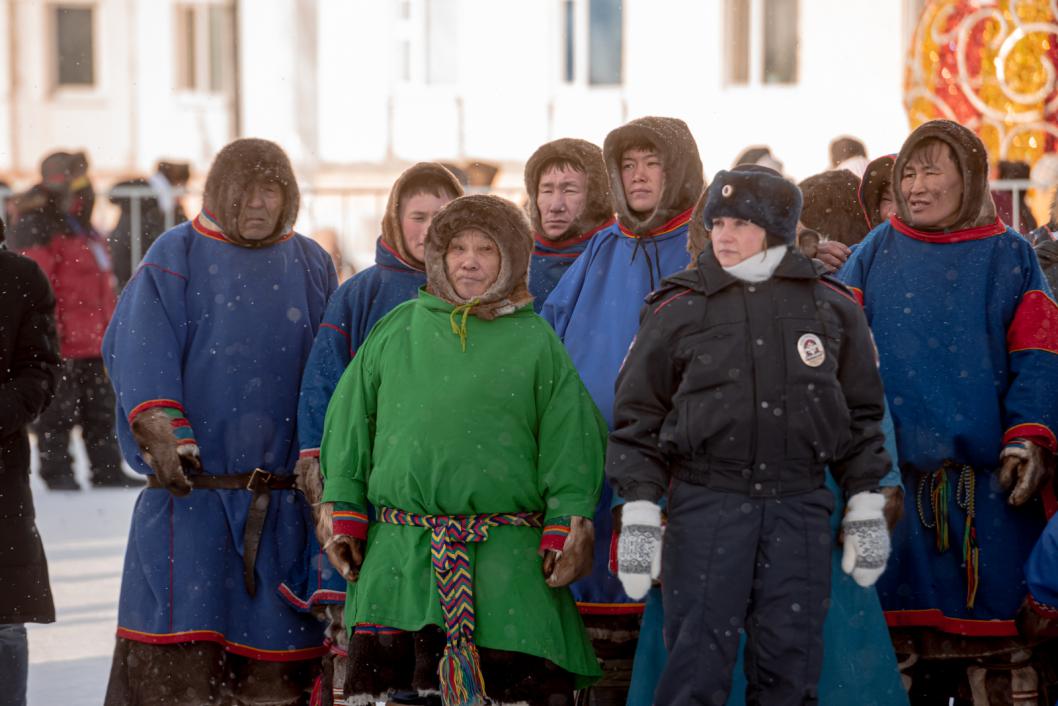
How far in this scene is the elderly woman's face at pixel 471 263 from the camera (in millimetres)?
4090

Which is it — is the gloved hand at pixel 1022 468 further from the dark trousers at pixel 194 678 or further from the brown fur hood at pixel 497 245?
the dark trousers at pixel 194 678

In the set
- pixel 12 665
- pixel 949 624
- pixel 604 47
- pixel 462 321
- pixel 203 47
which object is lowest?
pixel 12 665

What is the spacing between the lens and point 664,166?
4.67 meters

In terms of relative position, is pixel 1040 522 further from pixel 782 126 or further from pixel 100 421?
pixel 782 126

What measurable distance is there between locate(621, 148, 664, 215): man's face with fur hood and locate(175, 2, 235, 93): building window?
19977 millimetres

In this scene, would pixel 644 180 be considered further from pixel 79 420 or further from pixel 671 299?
pixel 79 420

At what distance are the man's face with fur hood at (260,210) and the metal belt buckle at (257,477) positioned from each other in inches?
25.9

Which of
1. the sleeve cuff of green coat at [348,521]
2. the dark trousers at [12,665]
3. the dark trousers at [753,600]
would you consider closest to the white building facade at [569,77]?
the dark trousers at [12,665]

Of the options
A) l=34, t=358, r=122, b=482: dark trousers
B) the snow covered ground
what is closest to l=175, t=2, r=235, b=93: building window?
the snow covered ground

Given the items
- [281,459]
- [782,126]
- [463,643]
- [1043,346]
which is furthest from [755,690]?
[782,126]

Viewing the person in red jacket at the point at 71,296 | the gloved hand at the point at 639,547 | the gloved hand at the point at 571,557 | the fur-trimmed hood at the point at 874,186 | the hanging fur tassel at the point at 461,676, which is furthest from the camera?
the person in red jacket at the point at 71,296

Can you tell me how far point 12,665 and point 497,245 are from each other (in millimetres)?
1807

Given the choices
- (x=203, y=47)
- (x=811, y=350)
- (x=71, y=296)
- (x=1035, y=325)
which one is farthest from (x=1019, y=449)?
(x=203, y=47)

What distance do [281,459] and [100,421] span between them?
19.7ft
